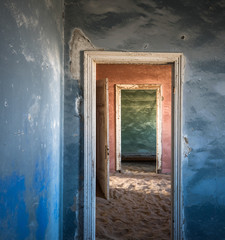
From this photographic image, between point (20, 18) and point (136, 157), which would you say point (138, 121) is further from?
point (20, 18)

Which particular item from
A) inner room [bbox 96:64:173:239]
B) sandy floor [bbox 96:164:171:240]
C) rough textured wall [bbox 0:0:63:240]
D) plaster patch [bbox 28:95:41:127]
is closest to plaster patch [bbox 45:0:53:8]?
rough textured wall [bbox 0:0:63:240]

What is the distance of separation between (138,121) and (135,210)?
539cm

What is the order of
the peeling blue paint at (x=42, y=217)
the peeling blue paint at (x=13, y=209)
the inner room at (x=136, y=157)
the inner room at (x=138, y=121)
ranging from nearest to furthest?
the peeling blue paint at (x=13, y=209) < the peeling blue paint at (x=42, y=217) < the inner room at (x=136, y=157) < the inner room at (x=138, y=121)

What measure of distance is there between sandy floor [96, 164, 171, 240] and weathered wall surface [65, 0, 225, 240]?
0.74 metres

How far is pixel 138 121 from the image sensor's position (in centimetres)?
845

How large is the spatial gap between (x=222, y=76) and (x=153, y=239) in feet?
7.02

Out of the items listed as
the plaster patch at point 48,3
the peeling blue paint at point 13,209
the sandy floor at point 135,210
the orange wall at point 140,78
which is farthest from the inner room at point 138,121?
the peeling blue paint at point 13,209

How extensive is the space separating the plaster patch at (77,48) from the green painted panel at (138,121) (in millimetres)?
6263

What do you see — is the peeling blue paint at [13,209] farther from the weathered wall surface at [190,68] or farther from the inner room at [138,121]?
the inner room at [138,121]

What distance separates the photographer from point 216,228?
217 cm

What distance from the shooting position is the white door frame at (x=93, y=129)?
2160 millimetres

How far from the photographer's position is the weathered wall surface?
2.17 m

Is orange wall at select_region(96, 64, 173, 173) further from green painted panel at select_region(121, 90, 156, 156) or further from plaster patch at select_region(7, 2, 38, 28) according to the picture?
plaster patch at select_region(7, 2, 38, 28)

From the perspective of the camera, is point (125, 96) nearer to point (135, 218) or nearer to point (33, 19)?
point (135, 218)
